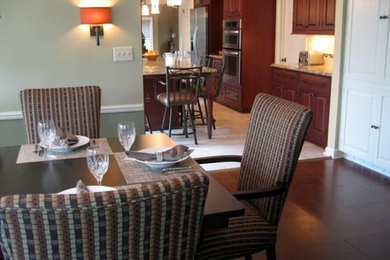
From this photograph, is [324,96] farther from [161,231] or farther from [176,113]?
[161,231]

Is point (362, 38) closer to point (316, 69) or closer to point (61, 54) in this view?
point (316, 69)

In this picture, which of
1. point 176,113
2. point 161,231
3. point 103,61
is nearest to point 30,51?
point 103,61

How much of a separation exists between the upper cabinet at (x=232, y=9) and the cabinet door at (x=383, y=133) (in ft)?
11.2

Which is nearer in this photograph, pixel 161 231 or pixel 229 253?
pixel 161 231

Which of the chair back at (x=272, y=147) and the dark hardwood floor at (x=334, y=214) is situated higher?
the chair back at (x=272, y=147)

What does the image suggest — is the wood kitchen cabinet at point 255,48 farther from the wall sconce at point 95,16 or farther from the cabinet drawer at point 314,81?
the wall sconce at point 95,16

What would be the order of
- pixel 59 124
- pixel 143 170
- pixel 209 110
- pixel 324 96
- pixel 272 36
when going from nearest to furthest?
pixel 143 170, pixel 59 124, pixel 324 96, pixel 209 110, pixel 272 36

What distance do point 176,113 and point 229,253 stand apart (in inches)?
167

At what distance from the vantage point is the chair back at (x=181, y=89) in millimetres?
5137

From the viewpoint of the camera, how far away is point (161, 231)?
1075 millimetres

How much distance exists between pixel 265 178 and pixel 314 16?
3875mm

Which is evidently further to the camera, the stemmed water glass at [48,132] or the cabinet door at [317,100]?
the cabinet door at [317,100]

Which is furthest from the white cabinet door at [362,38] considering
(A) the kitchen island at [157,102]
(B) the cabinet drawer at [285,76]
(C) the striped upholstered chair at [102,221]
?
(C) the striped upholstered chair at [102,221]

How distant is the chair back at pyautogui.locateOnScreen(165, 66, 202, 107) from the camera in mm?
5137
